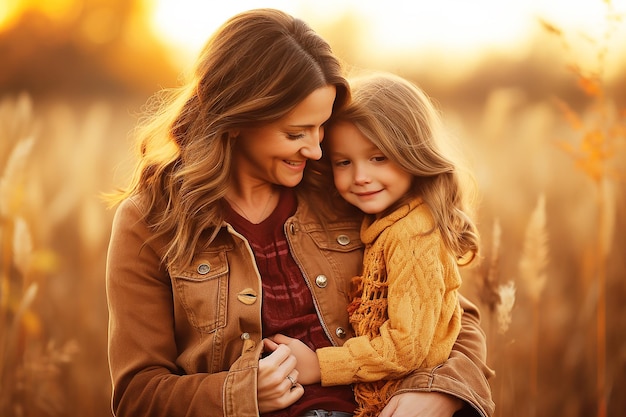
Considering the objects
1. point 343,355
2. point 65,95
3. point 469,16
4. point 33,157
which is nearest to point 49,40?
point 65,95

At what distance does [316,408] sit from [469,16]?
1959 millimetres

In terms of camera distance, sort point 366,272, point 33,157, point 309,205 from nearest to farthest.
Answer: point 366,272, point 309,205, point 33,157

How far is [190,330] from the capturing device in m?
2.20

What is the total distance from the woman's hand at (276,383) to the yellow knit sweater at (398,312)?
0.29 ft

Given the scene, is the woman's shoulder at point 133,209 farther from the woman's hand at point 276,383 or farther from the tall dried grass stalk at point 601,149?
the tall dried grass stalk at point 601,149

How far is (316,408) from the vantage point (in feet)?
7.00

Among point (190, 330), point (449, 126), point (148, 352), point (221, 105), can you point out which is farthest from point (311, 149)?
point (449, 126)

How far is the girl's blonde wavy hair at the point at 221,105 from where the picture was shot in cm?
212

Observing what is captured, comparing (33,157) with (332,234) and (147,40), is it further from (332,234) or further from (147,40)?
(332,234)

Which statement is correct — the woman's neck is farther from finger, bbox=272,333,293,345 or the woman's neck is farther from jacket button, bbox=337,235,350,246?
finger, bbox=272,333,293,345

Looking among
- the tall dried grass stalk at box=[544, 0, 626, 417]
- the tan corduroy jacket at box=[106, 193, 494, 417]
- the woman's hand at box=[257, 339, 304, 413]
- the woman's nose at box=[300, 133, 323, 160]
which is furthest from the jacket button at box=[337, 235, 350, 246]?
the tall dried grass stalk at box=[544, 0, 626, 417]

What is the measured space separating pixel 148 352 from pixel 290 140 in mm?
715

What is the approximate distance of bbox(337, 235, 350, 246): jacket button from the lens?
238 centimetres

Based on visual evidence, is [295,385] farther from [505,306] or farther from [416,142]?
[505,306]
